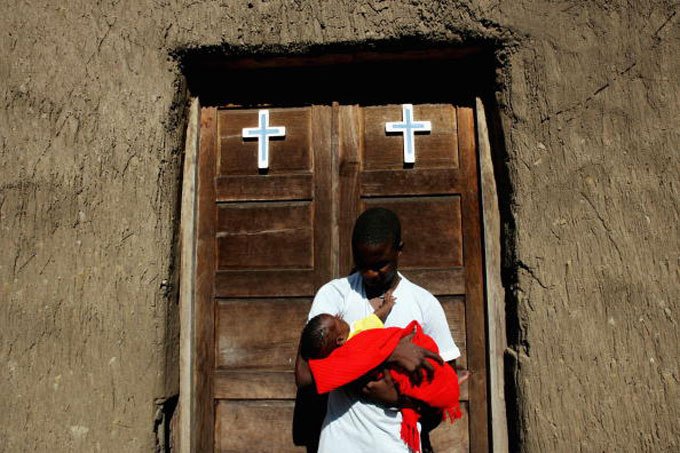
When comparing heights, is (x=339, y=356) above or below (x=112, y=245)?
below

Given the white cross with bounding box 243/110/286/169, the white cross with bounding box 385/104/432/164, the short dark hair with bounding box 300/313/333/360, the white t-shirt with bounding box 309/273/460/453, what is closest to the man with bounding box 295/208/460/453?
the white t-shirt with bounding box 309/273/460/453

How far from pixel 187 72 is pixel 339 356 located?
5.38 ft

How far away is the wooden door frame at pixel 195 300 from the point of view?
8.42ft

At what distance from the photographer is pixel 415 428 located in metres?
1.99

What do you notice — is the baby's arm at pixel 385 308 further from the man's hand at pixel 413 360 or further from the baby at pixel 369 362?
the man's hand at pixel 413 360

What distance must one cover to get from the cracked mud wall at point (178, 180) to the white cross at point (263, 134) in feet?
1.13

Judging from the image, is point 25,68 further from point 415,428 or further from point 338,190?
point 415,428

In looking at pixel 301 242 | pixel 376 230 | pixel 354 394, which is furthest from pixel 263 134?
pixel 354 394

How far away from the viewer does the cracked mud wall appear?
2279mm

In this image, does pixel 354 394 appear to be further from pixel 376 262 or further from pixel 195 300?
pixel 195 300

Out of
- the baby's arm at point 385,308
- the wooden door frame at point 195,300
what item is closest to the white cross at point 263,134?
the wooden door frame at point 195,300

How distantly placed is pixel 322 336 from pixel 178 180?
118 cm

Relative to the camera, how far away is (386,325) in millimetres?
2154

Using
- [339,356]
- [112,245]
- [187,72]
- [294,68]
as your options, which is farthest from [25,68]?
[339,356]
